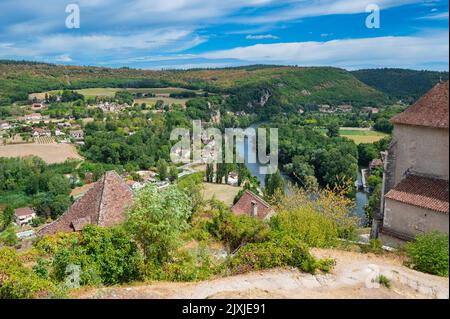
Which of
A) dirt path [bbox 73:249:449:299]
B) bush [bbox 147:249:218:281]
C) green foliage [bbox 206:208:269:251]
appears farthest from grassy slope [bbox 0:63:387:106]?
dirt path [bbox 73:249:449:299]

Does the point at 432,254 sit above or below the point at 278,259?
above

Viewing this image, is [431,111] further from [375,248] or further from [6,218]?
[6,218]

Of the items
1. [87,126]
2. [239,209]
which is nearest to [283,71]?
[87,126]

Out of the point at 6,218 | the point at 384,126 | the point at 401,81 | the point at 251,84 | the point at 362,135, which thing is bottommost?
the point at 6,218

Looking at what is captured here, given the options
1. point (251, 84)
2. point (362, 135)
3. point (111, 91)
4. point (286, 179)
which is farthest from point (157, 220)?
point (251, 84)

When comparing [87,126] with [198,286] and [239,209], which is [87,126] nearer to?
[239,209]

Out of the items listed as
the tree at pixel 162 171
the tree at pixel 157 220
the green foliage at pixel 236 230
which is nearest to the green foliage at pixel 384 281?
the green foliage at pixel 236 230
